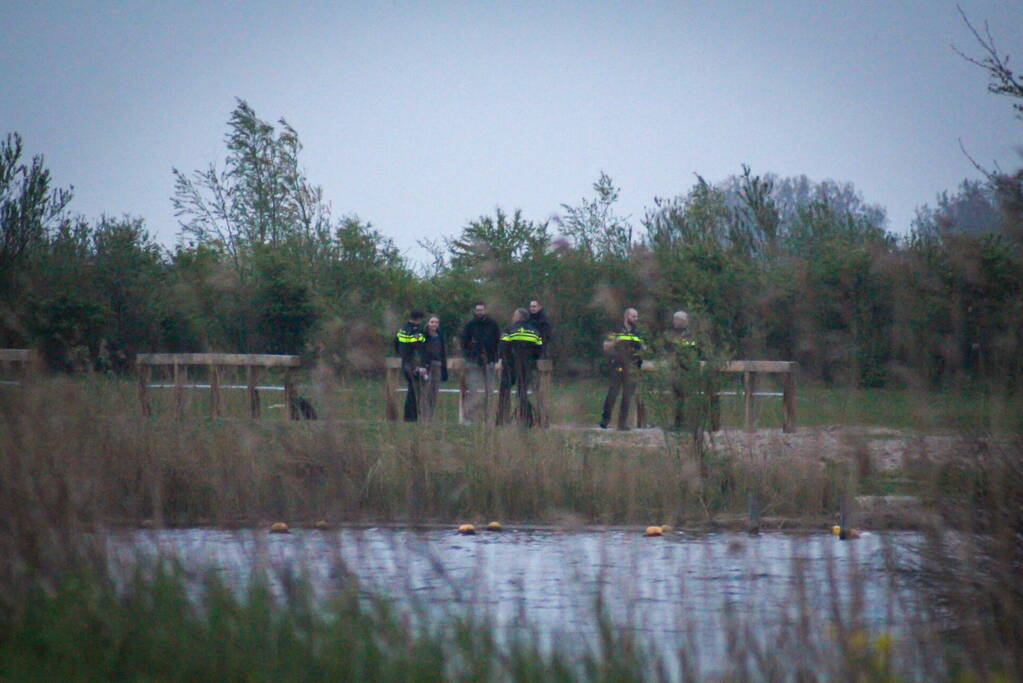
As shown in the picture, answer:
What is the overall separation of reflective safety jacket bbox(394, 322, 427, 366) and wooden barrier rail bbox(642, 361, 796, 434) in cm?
396

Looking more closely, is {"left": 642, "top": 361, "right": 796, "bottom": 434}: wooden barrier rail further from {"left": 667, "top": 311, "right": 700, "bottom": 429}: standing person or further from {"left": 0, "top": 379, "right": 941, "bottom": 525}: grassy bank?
{"left": 0, "top": 379, "right": 941, "bottom": 525}: grassy bank

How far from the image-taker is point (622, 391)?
50.1 ft

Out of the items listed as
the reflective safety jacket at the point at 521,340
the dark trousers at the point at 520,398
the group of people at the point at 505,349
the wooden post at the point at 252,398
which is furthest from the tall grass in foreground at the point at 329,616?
the reflective safety jacket at the point at 521,340

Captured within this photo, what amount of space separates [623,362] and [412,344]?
2.62 meters

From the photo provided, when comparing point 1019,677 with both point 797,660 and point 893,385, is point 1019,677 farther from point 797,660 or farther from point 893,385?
point 893,385

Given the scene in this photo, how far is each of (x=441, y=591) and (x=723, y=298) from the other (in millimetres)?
20221

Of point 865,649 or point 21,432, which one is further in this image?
point 21,432

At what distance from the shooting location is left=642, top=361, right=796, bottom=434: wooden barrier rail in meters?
10.4

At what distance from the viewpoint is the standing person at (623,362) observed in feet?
49.6

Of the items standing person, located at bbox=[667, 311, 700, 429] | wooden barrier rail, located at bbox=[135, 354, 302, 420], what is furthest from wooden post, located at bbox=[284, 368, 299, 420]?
standing person, located at bbox=[667, 311, 700, 429]

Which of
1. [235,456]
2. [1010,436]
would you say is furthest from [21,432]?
[1010,436]

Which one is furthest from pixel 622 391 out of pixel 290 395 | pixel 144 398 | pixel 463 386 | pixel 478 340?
pixel 144 398

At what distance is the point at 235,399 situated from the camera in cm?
1079

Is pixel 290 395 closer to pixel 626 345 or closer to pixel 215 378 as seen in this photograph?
pixel 215 378
